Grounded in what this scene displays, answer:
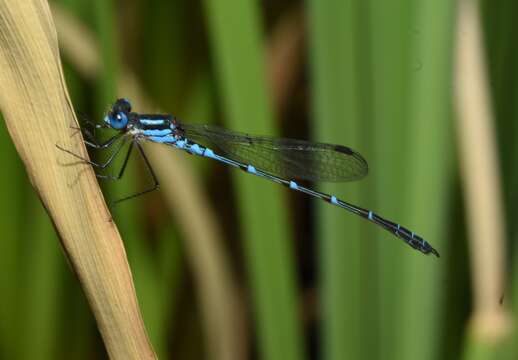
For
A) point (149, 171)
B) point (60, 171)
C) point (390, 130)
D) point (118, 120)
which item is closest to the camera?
point (60, 171)

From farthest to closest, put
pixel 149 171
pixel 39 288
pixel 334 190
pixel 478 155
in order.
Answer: pixel 39 288
pixel 149 171
pixel 334 190
pixel 478 155

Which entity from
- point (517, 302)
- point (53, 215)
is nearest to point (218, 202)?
point (517, 302)

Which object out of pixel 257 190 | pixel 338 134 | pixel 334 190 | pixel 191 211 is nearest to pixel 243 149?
pixel 191 211

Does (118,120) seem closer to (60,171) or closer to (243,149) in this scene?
(243,149)

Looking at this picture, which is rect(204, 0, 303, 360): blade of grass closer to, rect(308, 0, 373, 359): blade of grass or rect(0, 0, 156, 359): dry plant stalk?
rect(308, 0, 373, 359): blade of grass

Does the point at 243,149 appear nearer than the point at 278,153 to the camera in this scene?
Yes

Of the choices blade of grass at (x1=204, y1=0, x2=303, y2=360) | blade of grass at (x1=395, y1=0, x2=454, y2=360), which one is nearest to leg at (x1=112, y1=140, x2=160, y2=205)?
blade of grass at (x1=204, y1=0, x2=303, y2=360)

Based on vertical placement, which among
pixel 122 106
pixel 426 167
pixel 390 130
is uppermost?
pixel 122 106
